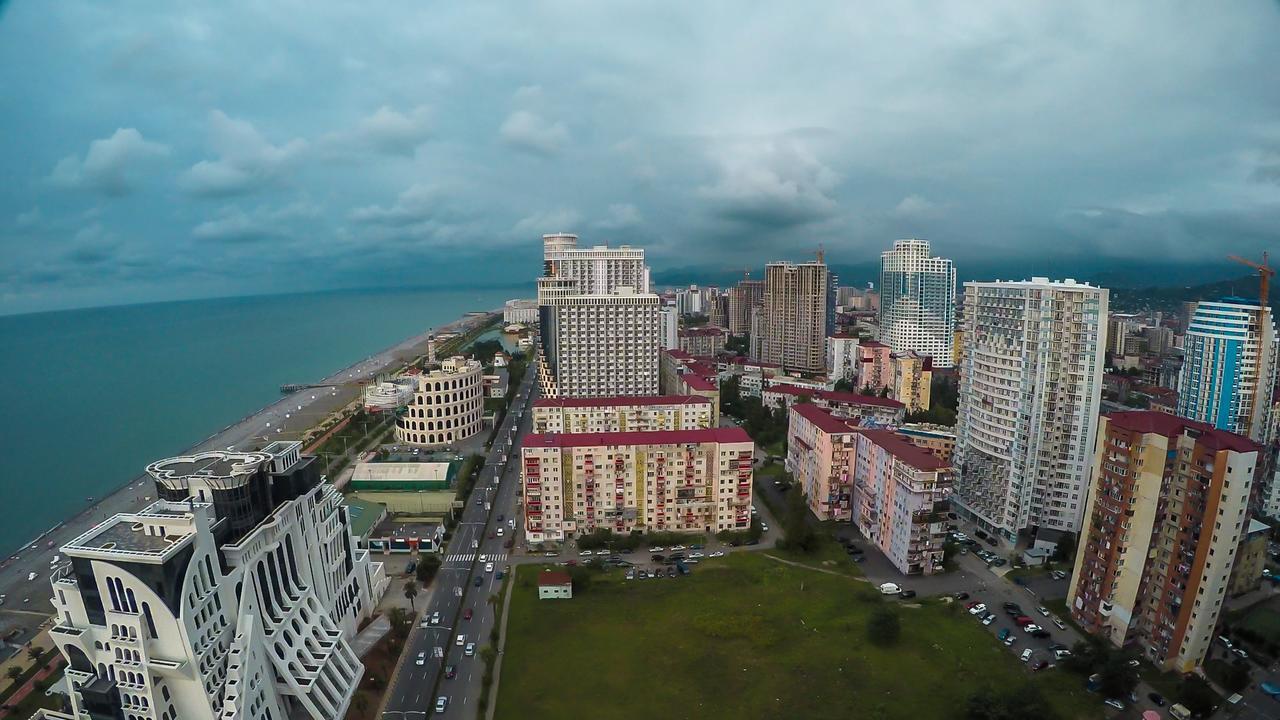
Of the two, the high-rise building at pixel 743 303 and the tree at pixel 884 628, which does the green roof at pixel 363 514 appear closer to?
the tree at pixel 884 628

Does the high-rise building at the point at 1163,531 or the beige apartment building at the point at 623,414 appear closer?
the high-rise building at the point at 1163,531

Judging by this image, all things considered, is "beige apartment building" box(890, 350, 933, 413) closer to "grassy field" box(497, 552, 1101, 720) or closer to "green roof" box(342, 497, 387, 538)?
"grassy field" box(497, 552, 1101, 720)

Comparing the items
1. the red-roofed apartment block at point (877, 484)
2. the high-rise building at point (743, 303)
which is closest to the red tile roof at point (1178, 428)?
the red-roofed apartment block at point (877, 484)

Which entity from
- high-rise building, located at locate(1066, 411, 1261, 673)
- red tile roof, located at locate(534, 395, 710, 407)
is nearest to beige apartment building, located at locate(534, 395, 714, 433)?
red tile roof, located at locate(534, 395, 710, 407)

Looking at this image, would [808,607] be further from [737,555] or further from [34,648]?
[34,648]

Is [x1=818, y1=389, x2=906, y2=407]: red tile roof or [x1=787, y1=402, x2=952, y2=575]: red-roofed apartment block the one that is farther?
[x1=818, y1=389, x2=906, y2=407]: red tile roof

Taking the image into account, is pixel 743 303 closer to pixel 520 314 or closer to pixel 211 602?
pixel 520 314
